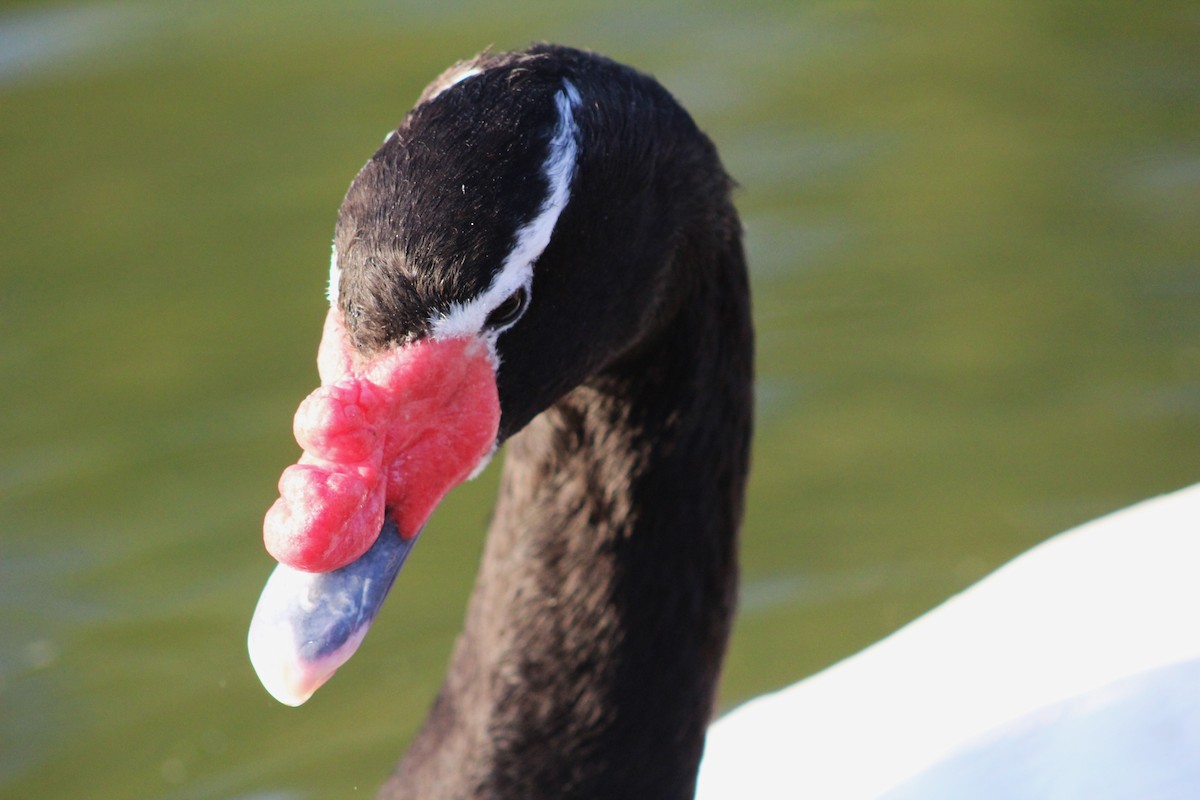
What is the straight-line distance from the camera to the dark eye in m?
2.32

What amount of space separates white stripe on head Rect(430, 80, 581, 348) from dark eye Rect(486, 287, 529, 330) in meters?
0.01

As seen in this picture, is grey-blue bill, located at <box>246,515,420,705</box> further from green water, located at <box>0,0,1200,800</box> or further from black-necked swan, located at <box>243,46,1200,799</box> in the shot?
green water, located at <box>0,0,1200,800</box>

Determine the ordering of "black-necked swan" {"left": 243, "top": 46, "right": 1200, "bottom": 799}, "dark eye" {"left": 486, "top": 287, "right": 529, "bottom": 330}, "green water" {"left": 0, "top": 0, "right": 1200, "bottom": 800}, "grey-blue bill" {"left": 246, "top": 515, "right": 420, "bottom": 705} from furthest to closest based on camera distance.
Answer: "green water" {"left": 0, "top": 0, "right": 1200, "bottom": 800}
"dark eye" {"left": 486, "top": 287, "right": 529, "bottom": 330}
"black-necked swan" {"left": 243, "top": 46, "right": 1200, "bottom": 799}
"grey-blue bill" {"left": 246, "top": 515, "right": 420, "bottom": 705}

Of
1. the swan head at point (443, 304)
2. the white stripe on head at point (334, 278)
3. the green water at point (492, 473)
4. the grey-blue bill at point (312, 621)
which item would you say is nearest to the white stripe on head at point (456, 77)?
the swan head at point (443, 304)

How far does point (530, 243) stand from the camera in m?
2.27

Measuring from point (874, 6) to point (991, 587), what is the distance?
289cm

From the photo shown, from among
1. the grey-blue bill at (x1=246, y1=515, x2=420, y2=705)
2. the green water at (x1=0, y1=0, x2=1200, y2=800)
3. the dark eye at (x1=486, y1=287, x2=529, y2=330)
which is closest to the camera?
the grey-blue bill at (x1=246, y1=515, x2=420, y2=705)

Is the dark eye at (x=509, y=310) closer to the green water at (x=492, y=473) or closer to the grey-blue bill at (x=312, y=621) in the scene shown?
the grey-blue bill at (x=312, y=621)

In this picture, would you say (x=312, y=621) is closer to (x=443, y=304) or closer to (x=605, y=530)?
(x=443, y=304)

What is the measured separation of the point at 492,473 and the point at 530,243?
8.53 feet

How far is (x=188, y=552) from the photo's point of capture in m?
Answer: 4.40

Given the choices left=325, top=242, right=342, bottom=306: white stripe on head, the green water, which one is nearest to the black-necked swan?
left=325, top=242, right=342, bottom=306: white stripe on head

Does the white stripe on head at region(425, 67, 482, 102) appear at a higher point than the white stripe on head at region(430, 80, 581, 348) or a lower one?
higher

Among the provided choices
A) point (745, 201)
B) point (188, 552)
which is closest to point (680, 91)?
point (745, 201)
